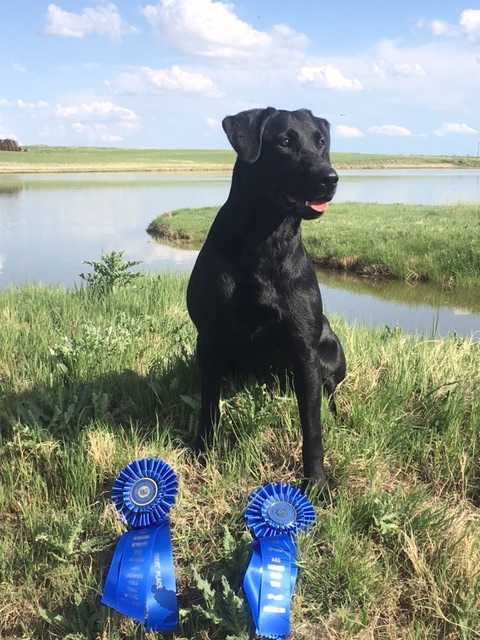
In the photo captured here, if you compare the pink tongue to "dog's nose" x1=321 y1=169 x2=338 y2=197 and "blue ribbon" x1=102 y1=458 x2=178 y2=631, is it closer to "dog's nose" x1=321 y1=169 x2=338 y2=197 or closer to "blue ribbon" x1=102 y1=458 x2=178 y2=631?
"dog's nose" x1=321 y1=169 x2=338 y2=197

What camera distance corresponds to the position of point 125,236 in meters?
17.7

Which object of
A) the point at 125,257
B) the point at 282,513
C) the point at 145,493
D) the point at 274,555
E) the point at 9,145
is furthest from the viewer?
the point at 9,145

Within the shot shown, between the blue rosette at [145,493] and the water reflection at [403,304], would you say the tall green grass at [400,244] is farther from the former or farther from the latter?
the blue rosette at [145,493]

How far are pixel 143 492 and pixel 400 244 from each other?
10.7 metres

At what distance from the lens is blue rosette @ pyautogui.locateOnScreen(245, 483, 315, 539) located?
1951 millimetres

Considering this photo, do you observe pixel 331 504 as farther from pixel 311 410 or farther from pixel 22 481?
pixel 22 481

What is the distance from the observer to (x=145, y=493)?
2127 mm

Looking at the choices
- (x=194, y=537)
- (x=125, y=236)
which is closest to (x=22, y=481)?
(x=194, y=537)

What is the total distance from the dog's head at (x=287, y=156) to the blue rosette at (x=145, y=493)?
124 centimetres

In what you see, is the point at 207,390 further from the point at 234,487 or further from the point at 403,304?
the point at 403,304

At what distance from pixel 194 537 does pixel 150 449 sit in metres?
0.56

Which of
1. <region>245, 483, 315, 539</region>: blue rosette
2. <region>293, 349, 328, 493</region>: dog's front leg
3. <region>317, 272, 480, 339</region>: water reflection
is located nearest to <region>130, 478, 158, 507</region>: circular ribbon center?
<region>245, 483, 315, 539</region>: blue rosette

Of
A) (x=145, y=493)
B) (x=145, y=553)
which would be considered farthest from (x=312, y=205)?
(x=145, y=553)

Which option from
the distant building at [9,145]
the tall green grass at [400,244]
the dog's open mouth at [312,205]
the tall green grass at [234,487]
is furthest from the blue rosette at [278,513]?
the distant building at [9,145]
